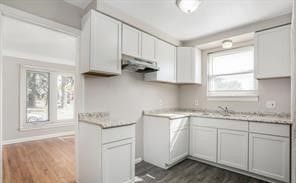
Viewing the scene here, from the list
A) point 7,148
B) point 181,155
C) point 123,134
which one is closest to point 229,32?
point 181,155

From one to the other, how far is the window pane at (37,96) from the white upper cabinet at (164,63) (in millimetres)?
3724

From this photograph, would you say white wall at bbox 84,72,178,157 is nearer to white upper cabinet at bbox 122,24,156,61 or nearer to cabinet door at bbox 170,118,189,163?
white upper cabinet at bbox 122,24,156,61

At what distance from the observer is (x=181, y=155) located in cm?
291

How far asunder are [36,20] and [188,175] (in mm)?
3004

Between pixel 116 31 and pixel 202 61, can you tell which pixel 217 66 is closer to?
pixel 202 61

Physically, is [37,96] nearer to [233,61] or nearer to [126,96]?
[126,96]

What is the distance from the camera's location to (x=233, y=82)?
10.7 ft

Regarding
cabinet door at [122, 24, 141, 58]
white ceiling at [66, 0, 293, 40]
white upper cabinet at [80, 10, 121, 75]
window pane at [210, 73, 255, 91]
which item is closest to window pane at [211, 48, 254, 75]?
A: window pane at [210, 73, 255, 91]

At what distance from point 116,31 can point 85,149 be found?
1692mm

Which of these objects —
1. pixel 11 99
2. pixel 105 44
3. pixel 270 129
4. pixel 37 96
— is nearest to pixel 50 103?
pixel 37 96

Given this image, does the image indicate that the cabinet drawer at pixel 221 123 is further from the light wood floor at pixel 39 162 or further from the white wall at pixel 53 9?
the white wall at pixel 53 9

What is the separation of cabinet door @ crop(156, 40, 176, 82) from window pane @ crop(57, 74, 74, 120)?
12.5 ft

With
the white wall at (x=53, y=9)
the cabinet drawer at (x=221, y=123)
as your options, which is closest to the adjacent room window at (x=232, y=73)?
the cabinet drawer at (x=221, y=123)

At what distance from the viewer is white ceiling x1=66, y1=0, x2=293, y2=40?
2.14m
